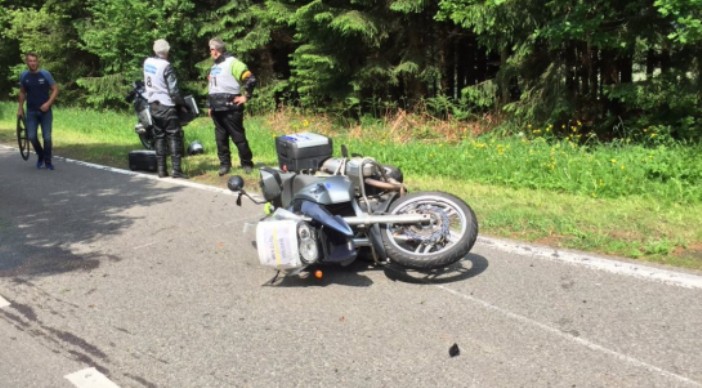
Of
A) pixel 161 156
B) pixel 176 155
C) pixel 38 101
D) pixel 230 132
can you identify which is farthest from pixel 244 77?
pixel 38 101

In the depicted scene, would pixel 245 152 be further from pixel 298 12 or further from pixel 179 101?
pixel 298 12

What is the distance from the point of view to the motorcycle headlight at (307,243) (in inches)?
188

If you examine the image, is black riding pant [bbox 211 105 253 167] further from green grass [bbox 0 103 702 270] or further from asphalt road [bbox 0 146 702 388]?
asphalt road [bbox 0 146 702 388]

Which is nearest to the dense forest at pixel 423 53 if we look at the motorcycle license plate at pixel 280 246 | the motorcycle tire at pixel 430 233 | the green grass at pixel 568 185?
the green grass at pixel 568 185

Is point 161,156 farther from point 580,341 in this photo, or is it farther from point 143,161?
point 580,341

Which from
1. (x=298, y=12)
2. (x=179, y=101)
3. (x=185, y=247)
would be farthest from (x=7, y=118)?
(x=185, y=247)

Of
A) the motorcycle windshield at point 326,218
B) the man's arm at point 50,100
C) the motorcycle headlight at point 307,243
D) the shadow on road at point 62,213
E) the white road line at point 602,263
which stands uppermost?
the man's arm at point 50,100

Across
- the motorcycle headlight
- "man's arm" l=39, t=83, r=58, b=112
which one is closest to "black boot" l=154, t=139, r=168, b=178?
"man's arm" l=39, t=83, r=58, b=112

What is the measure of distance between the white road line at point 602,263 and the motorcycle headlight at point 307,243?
1.87 metres

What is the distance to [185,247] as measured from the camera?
623 cm

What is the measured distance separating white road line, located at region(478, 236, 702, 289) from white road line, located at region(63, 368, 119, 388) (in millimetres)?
Answer: 3491

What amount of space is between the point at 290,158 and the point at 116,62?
1806cm

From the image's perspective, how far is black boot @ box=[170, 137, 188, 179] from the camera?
389 inches

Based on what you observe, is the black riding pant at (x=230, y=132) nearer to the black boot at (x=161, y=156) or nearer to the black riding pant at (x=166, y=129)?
the black riding pant at (x=166, y=129)
